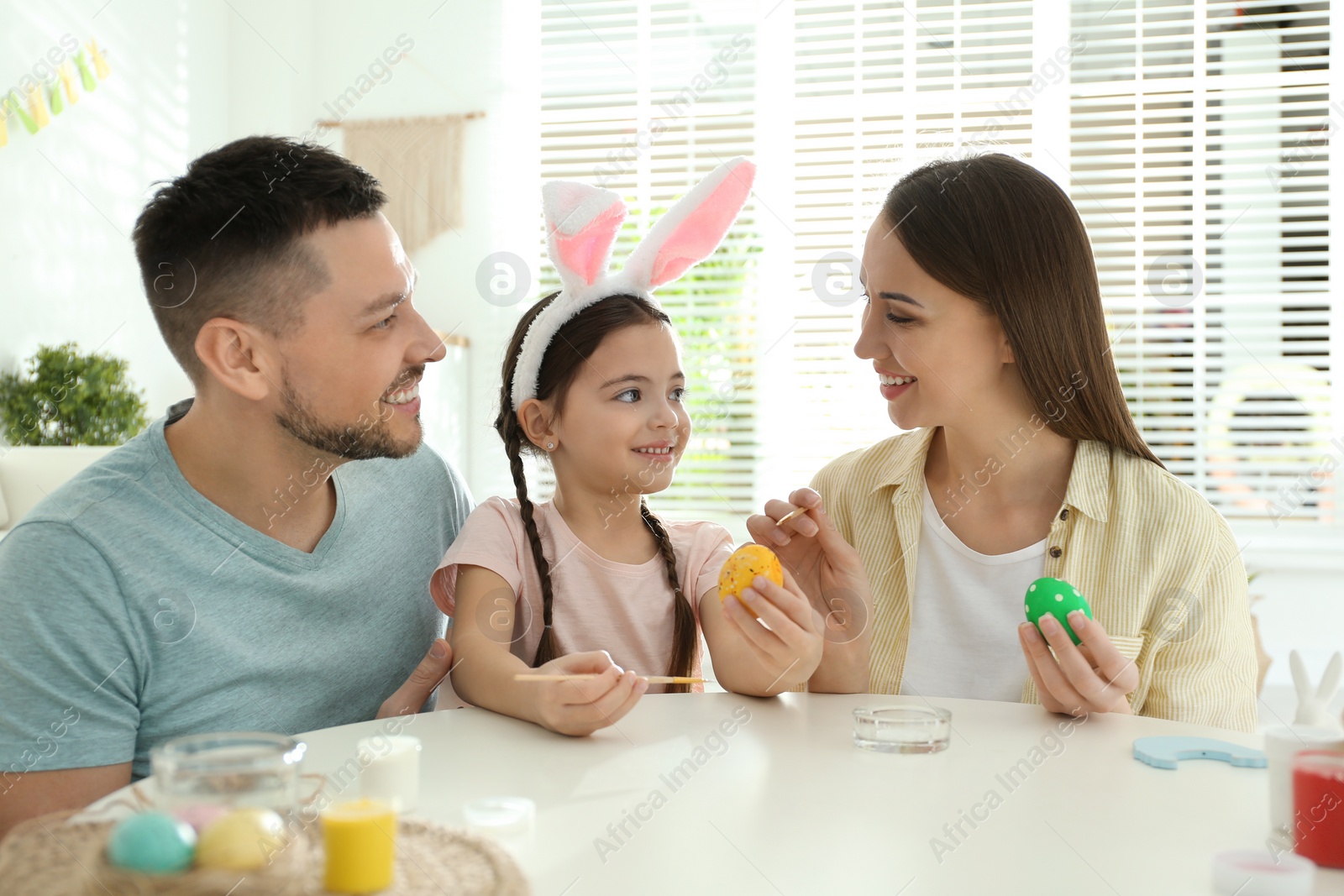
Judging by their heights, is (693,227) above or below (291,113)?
below

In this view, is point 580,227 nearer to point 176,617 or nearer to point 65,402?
point 176,617

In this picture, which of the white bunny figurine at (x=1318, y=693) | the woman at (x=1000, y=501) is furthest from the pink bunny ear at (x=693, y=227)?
the white bunny figurine at (x=1318, y=693)

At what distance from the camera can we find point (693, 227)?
1713 mm

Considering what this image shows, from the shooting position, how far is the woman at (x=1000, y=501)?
59.4 inches

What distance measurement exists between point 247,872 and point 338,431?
3.02ft

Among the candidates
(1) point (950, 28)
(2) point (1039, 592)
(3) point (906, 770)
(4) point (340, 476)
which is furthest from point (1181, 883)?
(1) point (950, 28)

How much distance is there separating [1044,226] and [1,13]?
342 centimetres

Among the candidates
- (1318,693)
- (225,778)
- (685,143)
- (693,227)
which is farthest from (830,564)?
(685,143)

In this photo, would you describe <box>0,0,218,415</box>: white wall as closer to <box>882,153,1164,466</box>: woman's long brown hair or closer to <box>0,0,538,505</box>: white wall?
<box>0,0,538,505</box>: white wall

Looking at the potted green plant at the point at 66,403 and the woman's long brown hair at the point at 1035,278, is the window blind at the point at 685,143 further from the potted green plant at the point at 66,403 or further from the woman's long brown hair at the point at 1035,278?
the woman's long brown hair at the point at 1035,278

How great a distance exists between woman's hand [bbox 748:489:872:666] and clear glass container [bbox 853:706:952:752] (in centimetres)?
33

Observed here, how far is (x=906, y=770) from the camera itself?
3.45 ft

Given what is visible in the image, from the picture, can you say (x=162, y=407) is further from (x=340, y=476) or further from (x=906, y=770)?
(x=906, y=770)

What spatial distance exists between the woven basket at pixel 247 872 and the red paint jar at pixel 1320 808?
61cm
